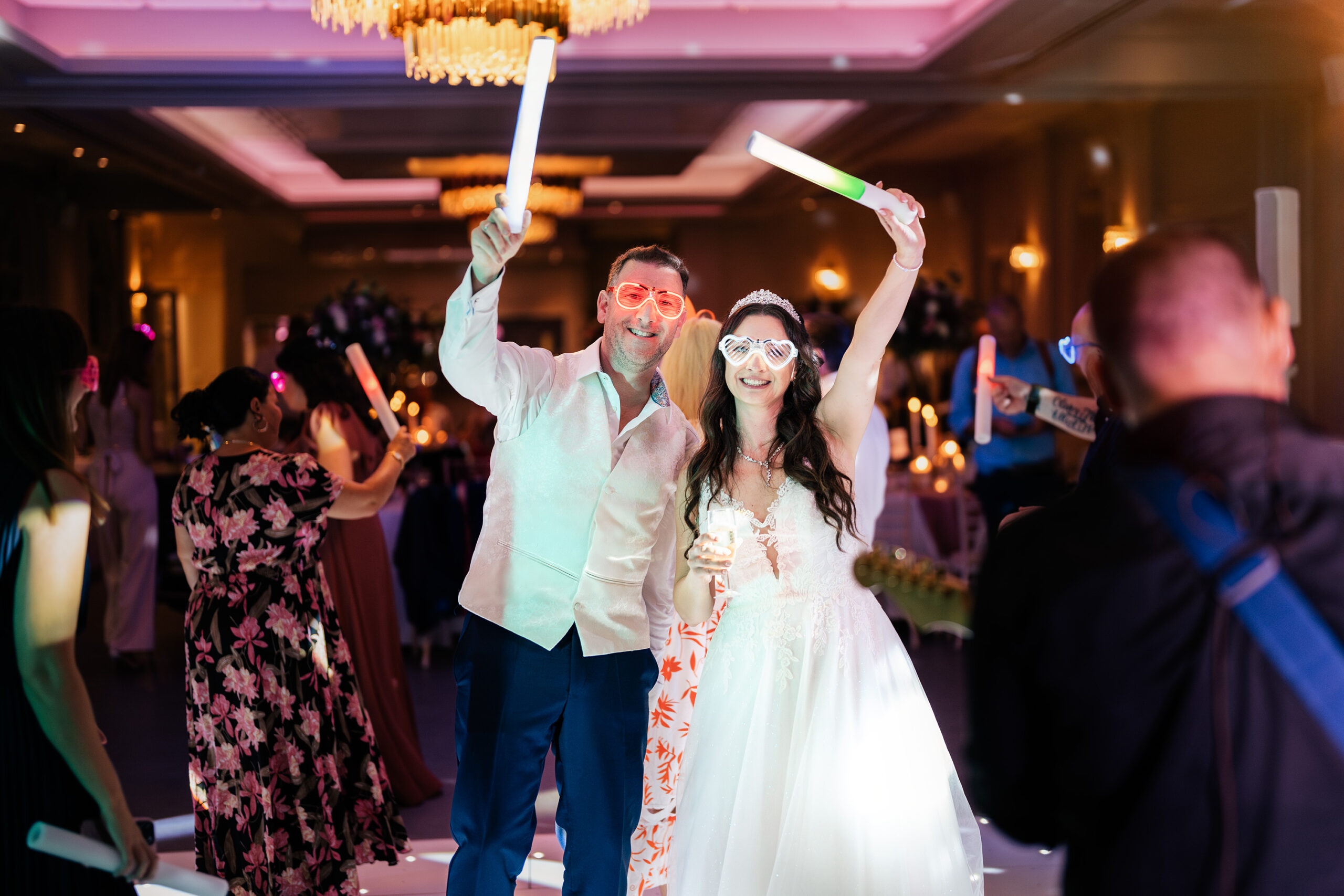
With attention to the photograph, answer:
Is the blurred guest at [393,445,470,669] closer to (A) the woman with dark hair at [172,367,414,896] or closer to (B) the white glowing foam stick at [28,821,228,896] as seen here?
(A) the woman with dark hair at [172,367,414,896]

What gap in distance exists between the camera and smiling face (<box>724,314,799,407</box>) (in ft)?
7.89

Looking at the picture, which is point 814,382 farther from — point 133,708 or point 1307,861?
point 133,708

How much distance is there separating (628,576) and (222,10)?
546 centimetres

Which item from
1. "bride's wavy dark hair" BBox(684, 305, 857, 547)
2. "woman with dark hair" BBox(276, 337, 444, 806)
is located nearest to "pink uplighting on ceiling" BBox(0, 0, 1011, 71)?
"woman with dark hair" BBox(276, 337, 444, 806)

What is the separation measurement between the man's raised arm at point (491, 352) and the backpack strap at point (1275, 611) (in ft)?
4.42

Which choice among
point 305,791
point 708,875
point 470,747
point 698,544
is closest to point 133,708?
point 305,791

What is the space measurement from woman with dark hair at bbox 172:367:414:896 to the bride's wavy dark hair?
1.05 m

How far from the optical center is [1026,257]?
10031mm

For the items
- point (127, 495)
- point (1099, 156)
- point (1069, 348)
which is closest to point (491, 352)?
point (1069, 348)

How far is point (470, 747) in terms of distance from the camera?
2.37 m

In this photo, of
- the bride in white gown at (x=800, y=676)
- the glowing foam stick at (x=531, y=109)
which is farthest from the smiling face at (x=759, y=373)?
the glowing foam stick at (x=531, y=109)

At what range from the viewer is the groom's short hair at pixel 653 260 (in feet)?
8.11

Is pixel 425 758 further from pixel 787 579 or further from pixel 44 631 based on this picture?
pixel 44 631

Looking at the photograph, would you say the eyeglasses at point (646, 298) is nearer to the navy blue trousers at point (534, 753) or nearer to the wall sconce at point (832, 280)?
the navy blue trousers at point (534, 753)
